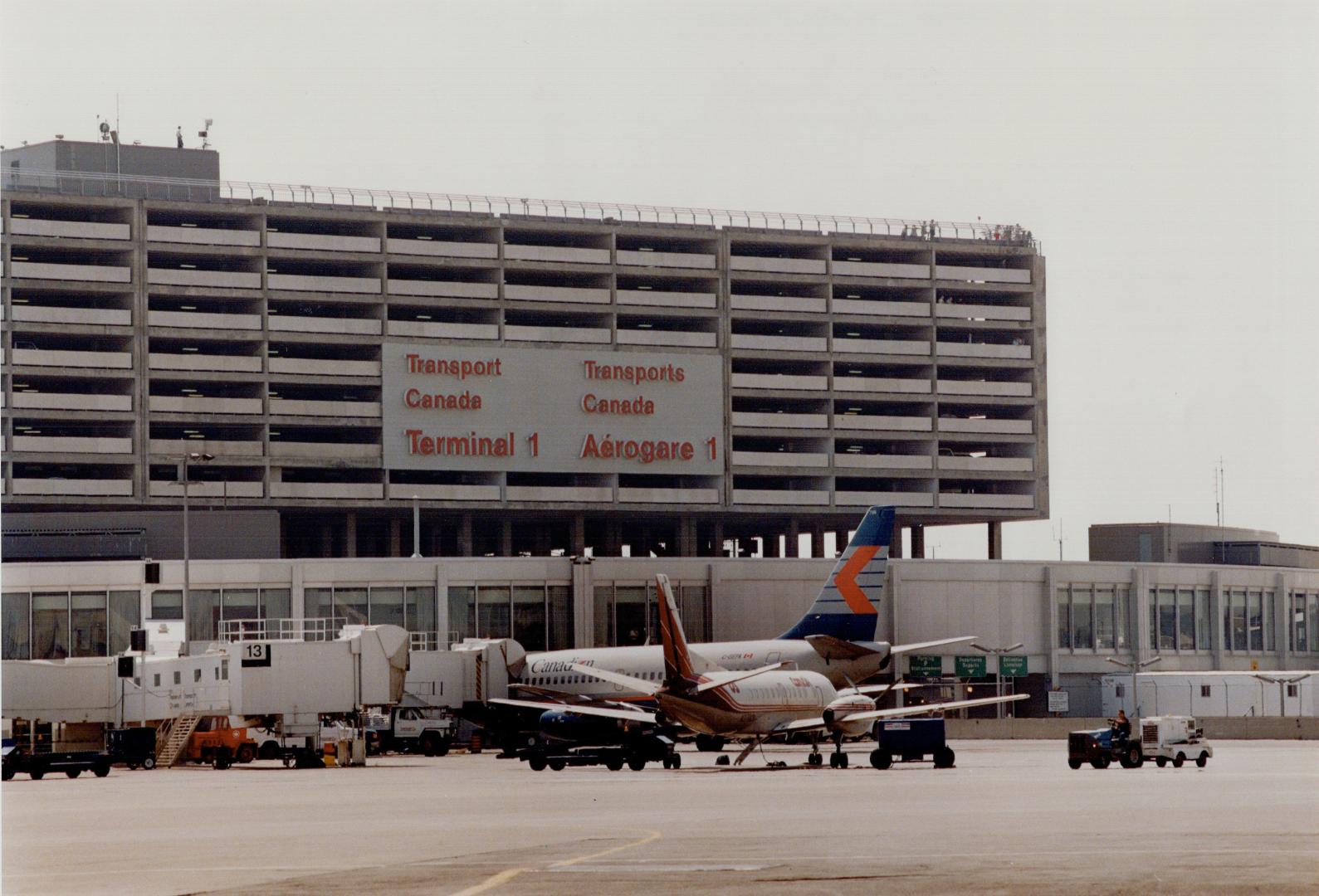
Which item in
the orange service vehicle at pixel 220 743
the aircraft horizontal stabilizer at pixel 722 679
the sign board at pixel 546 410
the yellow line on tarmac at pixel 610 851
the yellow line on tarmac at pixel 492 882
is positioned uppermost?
the sign board at pixel 546 410

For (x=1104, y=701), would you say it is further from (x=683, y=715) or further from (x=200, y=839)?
(x=200, y=839)

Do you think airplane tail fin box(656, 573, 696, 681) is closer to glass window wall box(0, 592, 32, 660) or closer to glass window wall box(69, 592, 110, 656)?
glass window wall box(69, 592, 110, 656)

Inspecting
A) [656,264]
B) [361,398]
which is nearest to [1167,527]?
[656,264]

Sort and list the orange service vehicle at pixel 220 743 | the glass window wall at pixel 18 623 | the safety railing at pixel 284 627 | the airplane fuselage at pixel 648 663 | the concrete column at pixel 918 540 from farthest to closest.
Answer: the concrete column at pixel 918 540 < the glass window wall at pixel 18 623 < the safety railing at pixel 284 627 < the airplane fuselage at pixel 648 663 < the orange service vehicle at pixel 220 743

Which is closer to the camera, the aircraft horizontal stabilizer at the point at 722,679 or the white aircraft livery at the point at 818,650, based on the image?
the aircraft horizontal stabilizer at the point at 722,679

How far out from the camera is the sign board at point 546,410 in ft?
528

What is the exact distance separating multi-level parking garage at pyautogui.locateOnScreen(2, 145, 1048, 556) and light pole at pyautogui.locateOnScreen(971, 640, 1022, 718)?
1359 inches

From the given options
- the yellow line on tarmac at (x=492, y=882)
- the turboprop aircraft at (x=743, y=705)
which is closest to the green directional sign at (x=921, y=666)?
the turboprop aircraft at (x=743, y=705)

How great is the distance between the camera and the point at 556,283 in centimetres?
16962

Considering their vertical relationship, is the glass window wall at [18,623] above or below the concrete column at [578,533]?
below

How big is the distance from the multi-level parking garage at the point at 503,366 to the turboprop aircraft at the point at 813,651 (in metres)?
54.5

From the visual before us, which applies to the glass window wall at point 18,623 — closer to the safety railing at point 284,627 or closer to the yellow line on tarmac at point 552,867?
the safety railing at point 284,627

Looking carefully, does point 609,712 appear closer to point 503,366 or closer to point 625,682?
point 625,682

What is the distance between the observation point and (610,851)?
34.0 metres
